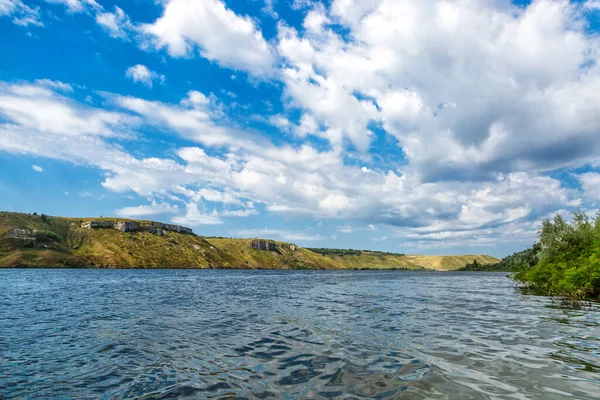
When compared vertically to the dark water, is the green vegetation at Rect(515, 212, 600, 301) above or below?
above

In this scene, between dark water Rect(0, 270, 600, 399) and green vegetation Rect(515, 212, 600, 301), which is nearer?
dark water Rect(0, 270, 600, 399)

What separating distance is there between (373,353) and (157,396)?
33.5ft

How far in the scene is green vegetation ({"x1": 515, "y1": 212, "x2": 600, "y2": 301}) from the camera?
3866 cm

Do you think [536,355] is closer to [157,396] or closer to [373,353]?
[373,353]

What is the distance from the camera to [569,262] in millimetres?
51219

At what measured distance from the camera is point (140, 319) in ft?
95.7

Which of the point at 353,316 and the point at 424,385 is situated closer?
the point at 424,385

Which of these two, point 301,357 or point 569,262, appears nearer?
point 301,357

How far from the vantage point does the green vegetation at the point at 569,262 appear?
38656 mm

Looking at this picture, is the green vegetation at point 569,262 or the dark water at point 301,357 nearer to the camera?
the dark water at point 301,357

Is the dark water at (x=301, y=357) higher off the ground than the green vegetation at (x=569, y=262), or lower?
lower

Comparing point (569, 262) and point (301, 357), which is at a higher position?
point (569, 262)

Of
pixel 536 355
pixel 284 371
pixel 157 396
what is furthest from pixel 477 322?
pixel 157 396

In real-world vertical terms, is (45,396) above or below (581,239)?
below
